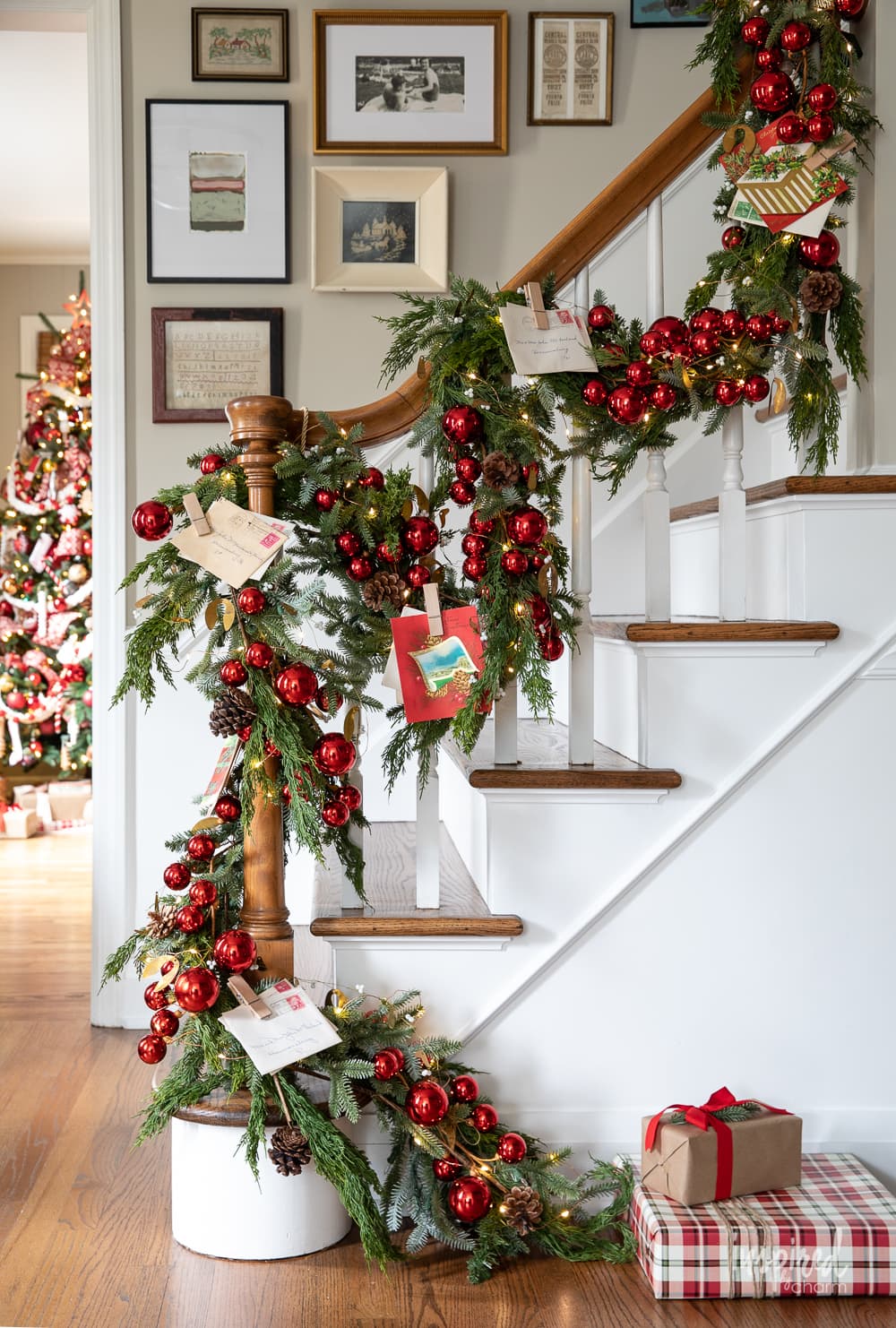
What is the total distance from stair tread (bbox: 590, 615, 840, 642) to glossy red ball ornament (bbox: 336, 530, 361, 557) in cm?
43

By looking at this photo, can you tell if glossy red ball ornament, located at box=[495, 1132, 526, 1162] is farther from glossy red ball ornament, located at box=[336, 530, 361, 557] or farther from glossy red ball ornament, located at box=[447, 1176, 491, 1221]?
glossy red ball ornament, located at box=[336, 530, 361, 557]

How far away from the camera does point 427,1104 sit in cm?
166

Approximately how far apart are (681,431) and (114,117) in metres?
1.54

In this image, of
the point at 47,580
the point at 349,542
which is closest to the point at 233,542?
the point at 349,542

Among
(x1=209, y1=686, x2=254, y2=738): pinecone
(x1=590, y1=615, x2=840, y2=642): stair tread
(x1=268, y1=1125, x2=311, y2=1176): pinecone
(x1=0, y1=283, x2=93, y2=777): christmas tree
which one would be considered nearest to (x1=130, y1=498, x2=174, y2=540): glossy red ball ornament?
(x1=209, y1=686, x2=254, y2=738): pinecone

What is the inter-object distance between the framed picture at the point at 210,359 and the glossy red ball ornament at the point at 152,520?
48.0 inches

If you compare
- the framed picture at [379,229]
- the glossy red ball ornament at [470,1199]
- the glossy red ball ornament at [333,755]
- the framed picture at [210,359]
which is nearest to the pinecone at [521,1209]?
the glossy red ball ornament at [470,1199]

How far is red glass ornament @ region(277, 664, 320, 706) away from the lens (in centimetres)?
163

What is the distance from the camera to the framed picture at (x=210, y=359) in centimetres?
282

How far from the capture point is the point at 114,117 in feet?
9.12

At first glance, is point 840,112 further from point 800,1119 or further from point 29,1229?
point 29,1229

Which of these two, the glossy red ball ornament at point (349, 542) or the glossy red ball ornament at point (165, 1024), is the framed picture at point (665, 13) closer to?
the glossy red ball ornament at point (349, 542)

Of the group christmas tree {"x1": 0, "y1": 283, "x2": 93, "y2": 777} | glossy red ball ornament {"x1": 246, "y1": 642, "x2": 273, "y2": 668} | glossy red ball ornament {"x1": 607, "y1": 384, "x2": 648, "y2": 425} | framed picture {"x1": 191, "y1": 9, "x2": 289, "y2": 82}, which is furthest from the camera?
christmas tree {"x1": 0, "y1": 283, "x2": 93, "y2": 777}

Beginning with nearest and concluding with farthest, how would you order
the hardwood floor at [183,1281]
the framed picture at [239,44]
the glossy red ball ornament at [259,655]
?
the hardwood floor at [183,1281]
the glossy red ball ornament at [259,655]
the framed picture at [239,44]
